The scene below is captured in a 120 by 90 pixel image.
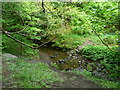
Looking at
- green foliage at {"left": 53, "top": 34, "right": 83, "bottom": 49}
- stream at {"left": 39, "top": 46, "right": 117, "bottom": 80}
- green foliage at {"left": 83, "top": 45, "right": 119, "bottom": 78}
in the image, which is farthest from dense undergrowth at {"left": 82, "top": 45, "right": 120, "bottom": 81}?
green foliage at {"left": 53, "top": 34, "right": 83, "bottom": 49}

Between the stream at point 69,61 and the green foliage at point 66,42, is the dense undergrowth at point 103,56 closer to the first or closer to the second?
the stream at point 69,61

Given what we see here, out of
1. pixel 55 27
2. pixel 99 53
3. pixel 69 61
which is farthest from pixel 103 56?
pixel 55 27

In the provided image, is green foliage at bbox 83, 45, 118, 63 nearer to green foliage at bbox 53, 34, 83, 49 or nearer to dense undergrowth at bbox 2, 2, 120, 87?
dense undergrowth at bbox 2, 2, 120, 87

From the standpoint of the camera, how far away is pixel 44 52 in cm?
991

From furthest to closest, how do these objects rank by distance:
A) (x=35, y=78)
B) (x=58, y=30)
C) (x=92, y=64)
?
1. (x=58, y=30)
2. (x=92, y=64)
3. (x=35, y=78)

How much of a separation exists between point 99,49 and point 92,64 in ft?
6.64

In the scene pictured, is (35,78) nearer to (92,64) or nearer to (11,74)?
(11,74)

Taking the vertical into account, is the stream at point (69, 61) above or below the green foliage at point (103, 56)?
below

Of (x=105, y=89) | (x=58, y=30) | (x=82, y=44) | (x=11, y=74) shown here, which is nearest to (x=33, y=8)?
(x=58, y=30)

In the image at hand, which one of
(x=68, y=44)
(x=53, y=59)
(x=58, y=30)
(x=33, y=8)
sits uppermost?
(x=33, y=8)

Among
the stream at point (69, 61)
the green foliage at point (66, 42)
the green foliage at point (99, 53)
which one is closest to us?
the stream at point (69, 61)

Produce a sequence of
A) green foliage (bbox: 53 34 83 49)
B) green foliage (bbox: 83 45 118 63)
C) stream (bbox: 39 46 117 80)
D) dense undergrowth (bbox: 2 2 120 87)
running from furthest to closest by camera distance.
Answer: green foliage (bbox: 53 34 83 49) < green foliage (bbox: 83 45 118 63) < stream (bbox: 39 46 117 80) < dense undergrowth (bbox: 2 2 120 87)

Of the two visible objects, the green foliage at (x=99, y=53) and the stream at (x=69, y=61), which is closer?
the stream at (x=69, y=61)

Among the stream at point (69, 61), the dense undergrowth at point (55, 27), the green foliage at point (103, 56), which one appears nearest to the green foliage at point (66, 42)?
the dense undergrowth at point (55, 27)
